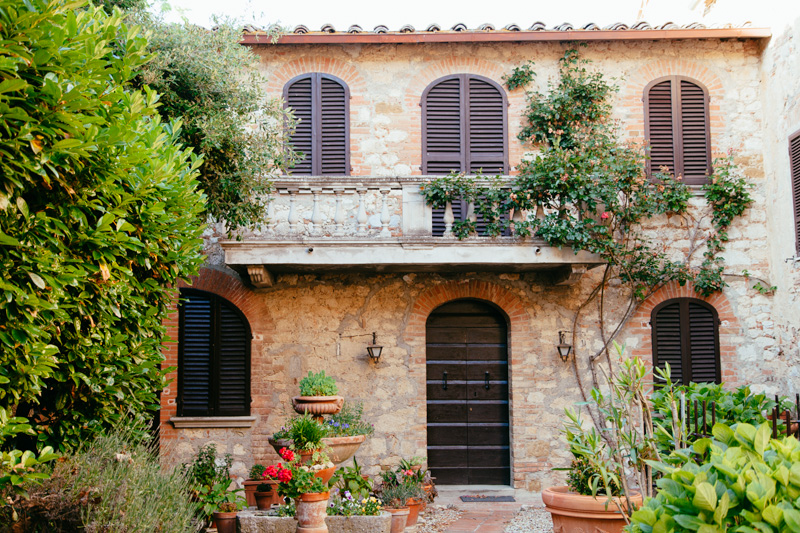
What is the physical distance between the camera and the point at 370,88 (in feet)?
33.8

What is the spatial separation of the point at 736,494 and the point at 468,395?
765 cm

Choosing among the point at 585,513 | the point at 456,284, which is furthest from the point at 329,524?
the point at 456,284

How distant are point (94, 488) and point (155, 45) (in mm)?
4503

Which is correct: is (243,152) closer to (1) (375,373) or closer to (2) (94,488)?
(1) (375,373)

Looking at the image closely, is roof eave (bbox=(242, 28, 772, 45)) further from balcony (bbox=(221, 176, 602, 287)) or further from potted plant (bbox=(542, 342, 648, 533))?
potted plant (bbox=(542, 342, 648, 533))

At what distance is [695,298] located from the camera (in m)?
9.90

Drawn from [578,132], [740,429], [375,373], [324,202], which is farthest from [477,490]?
[740,429]

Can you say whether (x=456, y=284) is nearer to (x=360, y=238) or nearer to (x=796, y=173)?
(x=360, y=238)

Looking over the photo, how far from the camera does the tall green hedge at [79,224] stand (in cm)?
340

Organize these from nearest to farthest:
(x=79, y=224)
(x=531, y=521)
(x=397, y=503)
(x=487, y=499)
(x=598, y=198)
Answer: (x=79, y=224), (x=397, y=503), (x=531, y=521), (x=598, y=198), (x=487, y=499)

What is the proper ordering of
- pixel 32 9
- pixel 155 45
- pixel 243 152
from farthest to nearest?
pixel 243 152 < pixel 155 45 < pixel 32 9

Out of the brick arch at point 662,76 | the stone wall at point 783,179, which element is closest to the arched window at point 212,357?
the brick arch at point 662,76

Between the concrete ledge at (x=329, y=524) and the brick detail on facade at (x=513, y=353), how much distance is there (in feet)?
9.45

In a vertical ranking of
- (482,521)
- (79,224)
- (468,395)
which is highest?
(79,224)
